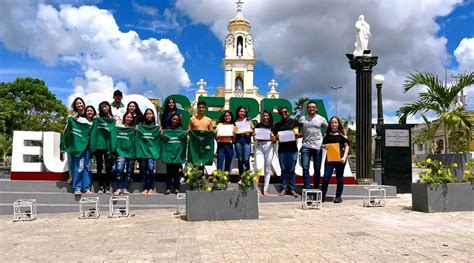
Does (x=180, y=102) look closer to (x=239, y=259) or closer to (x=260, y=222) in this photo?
(x=260, y=222)

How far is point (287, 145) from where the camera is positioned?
1030 cm

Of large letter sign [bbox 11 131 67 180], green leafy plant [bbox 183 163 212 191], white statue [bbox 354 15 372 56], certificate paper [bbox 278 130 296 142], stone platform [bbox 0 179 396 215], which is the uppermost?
white statue [bbox 354 15 372 56]

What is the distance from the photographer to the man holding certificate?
1023cm

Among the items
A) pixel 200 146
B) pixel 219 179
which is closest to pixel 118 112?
pixel 200 146

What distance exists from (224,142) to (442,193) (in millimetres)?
4543

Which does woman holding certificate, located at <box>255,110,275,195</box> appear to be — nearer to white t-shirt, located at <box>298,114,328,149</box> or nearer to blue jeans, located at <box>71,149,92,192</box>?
white t-shirt, located at <box>298,114,328,149</box>

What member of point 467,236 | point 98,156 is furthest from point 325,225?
point 98,156

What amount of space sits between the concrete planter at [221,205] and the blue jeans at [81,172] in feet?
10.1

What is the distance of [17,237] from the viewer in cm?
687

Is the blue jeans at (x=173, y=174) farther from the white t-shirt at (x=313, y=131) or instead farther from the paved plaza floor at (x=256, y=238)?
the white t-shirt at (x=313, y=131)

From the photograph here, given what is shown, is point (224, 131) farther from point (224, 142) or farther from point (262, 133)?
point (262, 133)

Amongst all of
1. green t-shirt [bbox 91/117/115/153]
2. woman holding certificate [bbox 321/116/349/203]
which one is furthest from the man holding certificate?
green t-shirt [bbox 91/117/115/153]

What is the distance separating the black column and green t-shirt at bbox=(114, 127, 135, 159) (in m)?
7.19

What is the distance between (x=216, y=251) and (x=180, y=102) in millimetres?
7087
